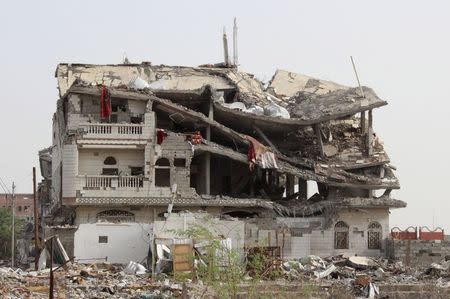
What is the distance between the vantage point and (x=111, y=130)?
Result: 161 ft

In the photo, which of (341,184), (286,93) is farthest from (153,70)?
(341,184)

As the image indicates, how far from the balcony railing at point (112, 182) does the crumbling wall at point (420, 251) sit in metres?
12.7

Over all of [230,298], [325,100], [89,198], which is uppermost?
[325,100]

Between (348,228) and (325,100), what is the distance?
7777 millimetres

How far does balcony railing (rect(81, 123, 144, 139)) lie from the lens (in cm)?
4897

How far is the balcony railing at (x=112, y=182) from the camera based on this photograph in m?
48.6

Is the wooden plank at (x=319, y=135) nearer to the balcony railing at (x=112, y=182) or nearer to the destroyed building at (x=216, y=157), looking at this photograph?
the destroyed building at (x=216, y=157)

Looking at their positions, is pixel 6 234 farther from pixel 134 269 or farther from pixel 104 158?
pixel 134 269

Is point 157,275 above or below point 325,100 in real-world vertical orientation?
below

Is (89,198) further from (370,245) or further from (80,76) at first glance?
(370,245)

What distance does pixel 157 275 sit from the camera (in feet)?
126

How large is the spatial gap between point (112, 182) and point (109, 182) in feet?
0.53

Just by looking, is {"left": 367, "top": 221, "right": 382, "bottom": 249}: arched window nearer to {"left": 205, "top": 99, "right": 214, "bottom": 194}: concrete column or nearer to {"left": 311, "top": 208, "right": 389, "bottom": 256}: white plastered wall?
{"left": 311, "top": 208, "right": 389, "bottom": 256}: white plastered wall

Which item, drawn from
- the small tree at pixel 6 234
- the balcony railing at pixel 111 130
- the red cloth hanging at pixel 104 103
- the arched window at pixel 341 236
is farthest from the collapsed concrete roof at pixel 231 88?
the small tree at pixel 6 234
